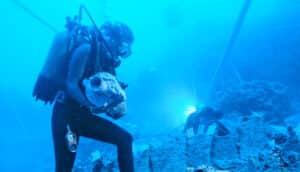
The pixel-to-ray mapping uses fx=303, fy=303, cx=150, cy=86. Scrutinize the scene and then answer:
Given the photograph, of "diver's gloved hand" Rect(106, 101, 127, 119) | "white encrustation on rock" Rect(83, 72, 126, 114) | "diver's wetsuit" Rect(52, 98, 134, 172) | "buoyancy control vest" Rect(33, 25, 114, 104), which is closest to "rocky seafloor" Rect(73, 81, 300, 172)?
"diver's wetsuit" Rect(52, 98, 134, 172)

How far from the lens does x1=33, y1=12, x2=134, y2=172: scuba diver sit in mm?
2881

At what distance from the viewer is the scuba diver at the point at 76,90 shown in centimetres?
288

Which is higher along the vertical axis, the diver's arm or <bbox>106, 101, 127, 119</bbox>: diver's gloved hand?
the diver's arm

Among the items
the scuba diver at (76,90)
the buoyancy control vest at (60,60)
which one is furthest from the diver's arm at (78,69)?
the buoyancy control vest at (60,60)

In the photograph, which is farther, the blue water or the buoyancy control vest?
the blue water

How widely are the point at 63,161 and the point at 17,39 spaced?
14414 cm

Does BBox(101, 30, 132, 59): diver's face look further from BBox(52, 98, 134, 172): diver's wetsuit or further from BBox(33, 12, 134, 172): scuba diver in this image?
BBox(52, 98, 134, 172): diver's wetsuit

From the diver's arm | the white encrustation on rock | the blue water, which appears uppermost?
the blue water

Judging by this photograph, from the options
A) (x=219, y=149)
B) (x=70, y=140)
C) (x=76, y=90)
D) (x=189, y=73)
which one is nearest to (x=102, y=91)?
(x=76, y=90)

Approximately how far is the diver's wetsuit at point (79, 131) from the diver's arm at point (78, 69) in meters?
0.21

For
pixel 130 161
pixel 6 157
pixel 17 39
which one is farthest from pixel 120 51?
pixel 17 39

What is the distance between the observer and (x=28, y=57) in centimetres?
12219

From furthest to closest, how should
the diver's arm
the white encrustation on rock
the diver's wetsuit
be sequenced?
the diver's wetsuit → the diver's arm → the white encrustation on rock

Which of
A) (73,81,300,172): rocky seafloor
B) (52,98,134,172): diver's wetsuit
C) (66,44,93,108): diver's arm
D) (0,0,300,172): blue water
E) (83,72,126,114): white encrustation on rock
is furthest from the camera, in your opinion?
(0,0,300,172): blue water
